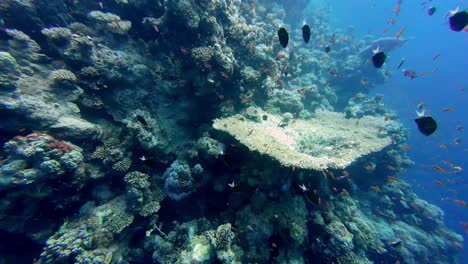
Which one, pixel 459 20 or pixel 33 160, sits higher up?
pixel 459 20

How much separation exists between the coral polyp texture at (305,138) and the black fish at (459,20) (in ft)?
14.1

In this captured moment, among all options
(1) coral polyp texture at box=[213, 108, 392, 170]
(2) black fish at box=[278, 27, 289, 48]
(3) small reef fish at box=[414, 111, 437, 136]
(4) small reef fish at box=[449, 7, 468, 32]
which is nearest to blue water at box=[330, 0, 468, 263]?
(4) small reef fish at box=[449, 7, 468, 32]

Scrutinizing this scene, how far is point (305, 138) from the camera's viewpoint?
29.7 ft

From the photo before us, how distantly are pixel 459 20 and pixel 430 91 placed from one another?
6505 centimetres

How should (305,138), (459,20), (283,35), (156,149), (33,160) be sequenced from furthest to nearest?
(305,138) → (156,149) → (33,160) → (283,35) → (459,20)

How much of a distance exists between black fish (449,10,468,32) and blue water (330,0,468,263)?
691 millimetres

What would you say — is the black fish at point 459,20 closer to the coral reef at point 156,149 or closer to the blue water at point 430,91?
the blue water at point 430,91

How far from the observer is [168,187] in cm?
618

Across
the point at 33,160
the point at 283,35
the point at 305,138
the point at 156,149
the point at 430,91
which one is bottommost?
the point at 33,160

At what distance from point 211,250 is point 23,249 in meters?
5.37

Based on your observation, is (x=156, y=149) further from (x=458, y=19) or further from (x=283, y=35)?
(x=458, y=19)

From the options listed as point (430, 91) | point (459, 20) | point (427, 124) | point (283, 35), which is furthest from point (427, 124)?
point (430, 91)

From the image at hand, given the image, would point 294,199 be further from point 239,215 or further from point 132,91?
point 132,91

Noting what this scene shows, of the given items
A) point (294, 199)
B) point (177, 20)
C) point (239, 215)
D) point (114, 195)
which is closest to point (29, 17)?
point (177, 20)
